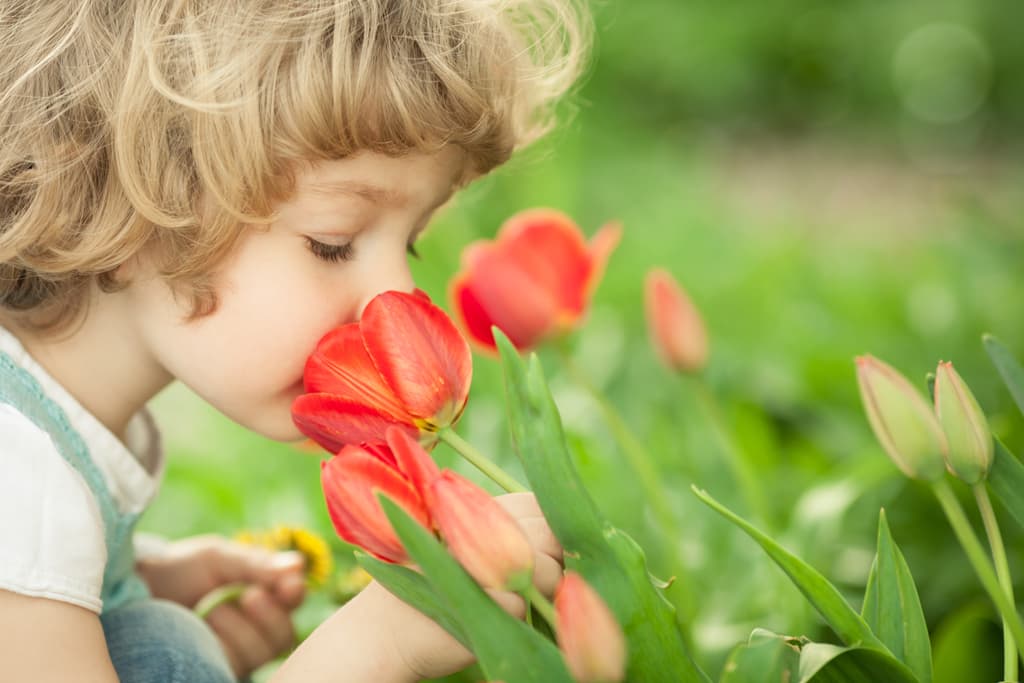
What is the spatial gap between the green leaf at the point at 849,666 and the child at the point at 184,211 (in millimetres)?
323

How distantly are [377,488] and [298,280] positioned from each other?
1.09 feet

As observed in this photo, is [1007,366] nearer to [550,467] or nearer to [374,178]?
[550,467]

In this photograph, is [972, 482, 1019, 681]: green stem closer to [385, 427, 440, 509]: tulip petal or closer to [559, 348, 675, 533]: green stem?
[385, 427, 440, 509]: tulip petal

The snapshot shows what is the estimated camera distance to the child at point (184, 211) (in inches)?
36.8

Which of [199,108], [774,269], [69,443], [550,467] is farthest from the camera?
[774,269]

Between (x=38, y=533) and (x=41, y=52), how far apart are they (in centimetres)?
40

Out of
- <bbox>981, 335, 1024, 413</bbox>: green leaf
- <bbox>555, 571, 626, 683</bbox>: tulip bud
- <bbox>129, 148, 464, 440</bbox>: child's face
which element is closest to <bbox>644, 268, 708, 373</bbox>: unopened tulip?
<bbox>129, 148, 464, 440</bbox>: child's face

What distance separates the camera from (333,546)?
1.60m

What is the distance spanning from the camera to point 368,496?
70 centimetres

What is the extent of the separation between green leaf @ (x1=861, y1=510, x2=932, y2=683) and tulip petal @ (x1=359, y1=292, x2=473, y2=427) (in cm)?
29

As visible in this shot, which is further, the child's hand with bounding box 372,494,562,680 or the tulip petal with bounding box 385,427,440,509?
the child's hand with bounding box 372,494,562,680

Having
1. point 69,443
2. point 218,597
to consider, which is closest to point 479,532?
point 69,443

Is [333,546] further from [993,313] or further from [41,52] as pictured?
[993,313]

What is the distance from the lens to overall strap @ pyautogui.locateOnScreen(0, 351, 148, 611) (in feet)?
3.33
